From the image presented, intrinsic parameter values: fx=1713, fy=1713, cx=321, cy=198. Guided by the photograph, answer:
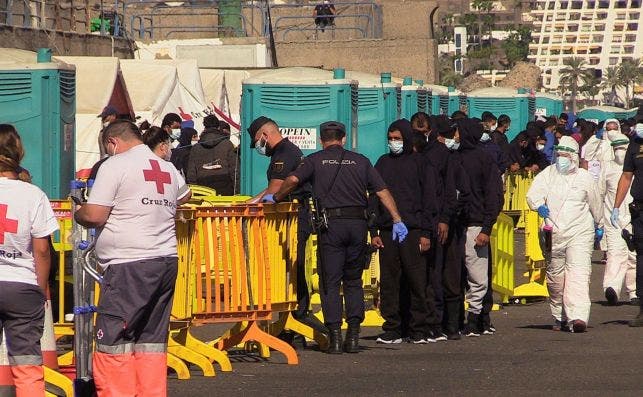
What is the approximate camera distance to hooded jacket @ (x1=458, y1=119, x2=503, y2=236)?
14641 mm

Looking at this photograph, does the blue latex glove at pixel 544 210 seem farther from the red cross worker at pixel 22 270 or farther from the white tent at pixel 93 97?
the white tent at pixel 93 97

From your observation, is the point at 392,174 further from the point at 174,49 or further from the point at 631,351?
the point at 174,49

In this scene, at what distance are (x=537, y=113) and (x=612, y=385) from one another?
1255 inches

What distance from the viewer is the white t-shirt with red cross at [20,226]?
8961mm

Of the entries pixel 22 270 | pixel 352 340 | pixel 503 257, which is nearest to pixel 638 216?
pixel 503 257

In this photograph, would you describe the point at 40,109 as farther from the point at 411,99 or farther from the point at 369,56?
the point at 369,56

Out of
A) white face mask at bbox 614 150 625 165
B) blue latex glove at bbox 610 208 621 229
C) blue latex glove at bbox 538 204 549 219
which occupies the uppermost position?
white face mask at bbox 614 150 625 165

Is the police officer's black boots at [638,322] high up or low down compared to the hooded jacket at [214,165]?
down

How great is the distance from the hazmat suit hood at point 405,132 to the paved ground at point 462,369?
5.35 feet

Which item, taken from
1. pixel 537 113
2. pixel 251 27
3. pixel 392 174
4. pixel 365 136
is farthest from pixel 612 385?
pixel 251 27

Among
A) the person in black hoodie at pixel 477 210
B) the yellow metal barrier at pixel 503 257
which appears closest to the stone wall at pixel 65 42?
the yellow metal barrier at pixel 503 257

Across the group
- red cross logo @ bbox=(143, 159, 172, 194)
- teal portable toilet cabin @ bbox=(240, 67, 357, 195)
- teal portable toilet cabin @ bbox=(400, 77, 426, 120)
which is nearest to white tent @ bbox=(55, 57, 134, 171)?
teal portable toilet cabin @ bbox=(240, 67, 357, 195)

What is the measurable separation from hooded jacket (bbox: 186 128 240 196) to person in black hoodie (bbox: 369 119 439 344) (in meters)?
5.53

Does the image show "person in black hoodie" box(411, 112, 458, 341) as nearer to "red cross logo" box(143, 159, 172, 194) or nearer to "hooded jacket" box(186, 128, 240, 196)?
"red cross logo" box(143, 159, 172, 194)
